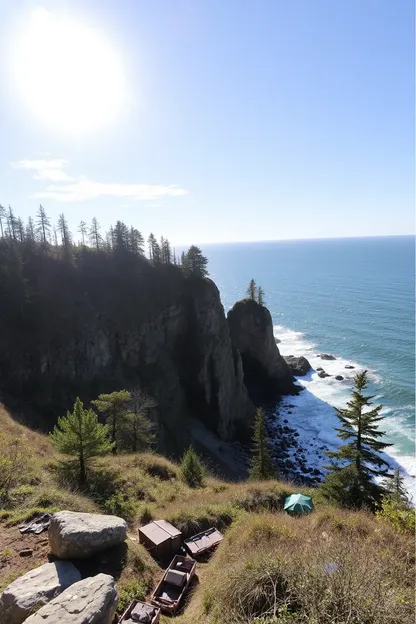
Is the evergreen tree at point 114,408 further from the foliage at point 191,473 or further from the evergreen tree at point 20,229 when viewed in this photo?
the evergreen tree at point 20,229

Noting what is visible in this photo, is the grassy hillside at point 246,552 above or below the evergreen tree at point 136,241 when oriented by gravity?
below

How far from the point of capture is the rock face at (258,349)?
7169 cm

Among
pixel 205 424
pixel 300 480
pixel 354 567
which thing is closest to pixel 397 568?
pixel 354 567

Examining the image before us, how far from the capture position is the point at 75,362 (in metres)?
46.7

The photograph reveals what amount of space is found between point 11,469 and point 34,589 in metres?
8.36

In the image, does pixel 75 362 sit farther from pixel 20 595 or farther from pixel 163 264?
pixel 20 595

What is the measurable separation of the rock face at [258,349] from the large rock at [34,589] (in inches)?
2526

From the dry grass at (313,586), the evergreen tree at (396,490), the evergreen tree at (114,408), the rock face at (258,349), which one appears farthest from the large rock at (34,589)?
the rock face at (258,349)

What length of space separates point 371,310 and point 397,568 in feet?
356

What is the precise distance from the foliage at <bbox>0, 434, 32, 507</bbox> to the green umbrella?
11473mm

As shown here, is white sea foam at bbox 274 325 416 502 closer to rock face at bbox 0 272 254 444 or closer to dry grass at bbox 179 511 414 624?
rock face at bbox 0 272 254 444

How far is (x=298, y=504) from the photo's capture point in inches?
664

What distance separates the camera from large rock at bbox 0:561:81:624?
23.2 feet

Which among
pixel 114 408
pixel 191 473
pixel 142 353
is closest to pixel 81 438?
pixel 191 473
